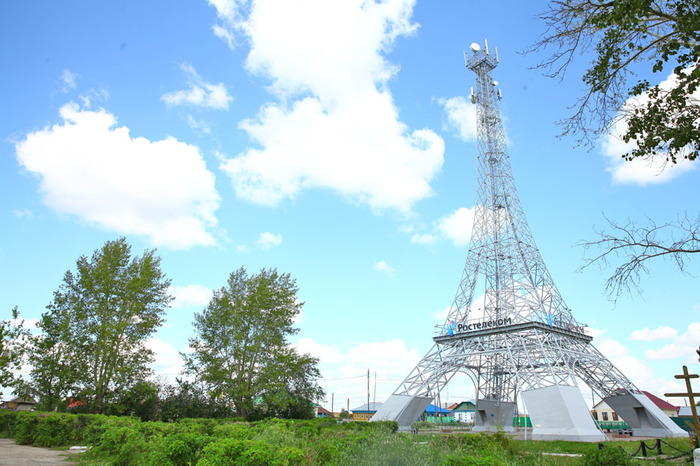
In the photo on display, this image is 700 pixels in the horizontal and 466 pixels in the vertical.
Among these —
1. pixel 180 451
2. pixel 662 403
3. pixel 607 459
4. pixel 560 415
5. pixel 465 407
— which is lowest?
pixel 465 407

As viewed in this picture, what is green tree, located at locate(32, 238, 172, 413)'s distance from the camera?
27359 millimetres

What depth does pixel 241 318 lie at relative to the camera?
33344 millimetres

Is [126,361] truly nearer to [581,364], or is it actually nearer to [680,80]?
[680,80]

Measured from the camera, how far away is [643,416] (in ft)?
106

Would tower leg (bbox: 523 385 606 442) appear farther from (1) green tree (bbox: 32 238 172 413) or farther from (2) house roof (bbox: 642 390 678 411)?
(2) house roof (bbox: 642 390 678 411)

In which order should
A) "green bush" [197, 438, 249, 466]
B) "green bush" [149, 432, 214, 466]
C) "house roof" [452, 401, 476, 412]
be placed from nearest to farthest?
"green bush" [197, 438, 249, 466]
"green bush" [149, 432, 214, 466]
"house roof" [452, 401, 476, 412]

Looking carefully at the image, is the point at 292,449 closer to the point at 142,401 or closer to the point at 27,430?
the point at 27,430

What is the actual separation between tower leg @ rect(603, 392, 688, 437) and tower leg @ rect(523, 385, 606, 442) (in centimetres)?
962

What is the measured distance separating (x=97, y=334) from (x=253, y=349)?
10.3 meters

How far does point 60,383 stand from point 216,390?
394 inches

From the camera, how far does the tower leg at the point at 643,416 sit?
30.4 m

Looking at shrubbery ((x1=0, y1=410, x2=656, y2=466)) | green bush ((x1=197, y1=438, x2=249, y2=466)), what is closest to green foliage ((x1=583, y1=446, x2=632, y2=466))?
shrubbery ((x1=0, y1=410, x2=656, y2=466))

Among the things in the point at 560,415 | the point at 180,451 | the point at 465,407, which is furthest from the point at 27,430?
the point at 465,407

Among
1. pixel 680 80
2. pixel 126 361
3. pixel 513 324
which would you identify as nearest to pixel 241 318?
pixel 126 361
